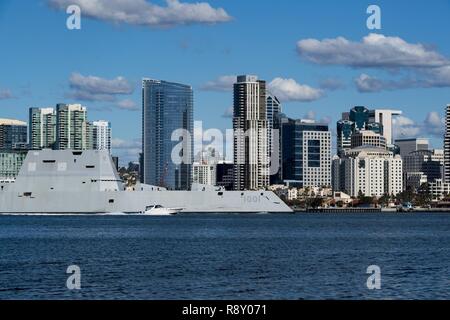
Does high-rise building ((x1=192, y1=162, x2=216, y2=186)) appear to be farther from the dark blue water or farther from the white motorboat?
the dark blue water

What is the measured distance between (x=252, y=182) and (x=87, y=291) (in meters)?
168

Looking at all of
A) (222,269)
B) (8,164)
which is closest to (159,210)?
(8,164)

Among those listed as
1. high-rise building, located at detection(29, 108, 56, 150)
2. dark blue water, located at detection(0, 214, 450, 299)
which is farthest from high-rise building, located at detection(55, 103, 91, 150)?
dark blue water, located at detection(0, 214, 450, 299)

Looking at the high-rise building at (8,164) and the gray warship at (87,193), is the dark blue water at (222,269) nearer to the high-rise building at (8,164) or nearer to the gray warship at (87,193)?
the gray warship at (87,193)

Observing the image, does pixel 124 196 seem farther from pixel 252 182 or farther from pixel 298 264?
pixel 252 182

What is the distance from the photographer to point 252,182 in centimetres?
19488

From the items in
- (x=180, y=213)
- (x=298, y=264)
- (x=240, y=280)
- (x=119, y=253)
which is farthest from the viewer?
(x=180, y=213)

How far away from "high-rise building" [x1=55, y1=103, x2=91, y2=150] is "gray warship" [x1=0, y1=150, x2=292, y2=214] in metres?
42.4

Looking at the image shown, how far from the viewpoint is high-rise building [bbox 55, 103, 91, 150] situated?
154125 mm

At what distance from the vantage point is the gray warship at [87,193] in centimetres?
10538

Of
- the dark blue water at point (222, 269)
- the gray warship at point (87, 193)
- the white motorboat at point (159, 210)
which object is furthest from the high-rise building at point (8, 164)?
the dark blue water at point (222, 269)

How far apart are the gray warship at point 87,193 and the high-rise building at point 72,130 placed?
42.4 m
